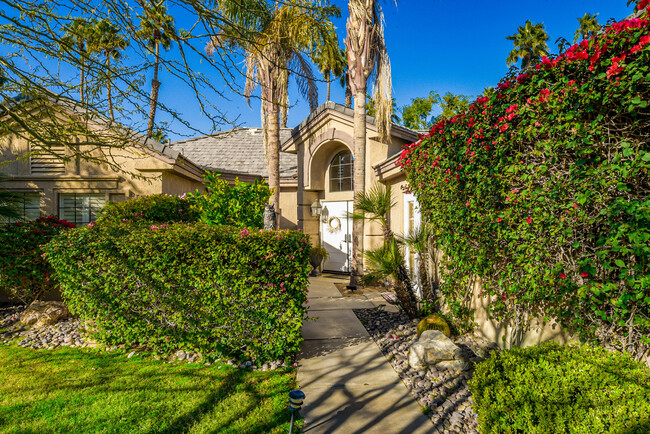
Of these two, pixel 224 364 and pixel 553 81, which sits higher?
pixel 553 81

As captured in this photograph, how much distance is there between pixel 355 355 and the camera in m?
4.82

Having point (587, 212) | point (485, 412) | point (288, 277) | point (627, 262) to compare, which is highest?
point (587, 212)

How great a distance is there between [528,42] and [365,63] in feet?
45.8

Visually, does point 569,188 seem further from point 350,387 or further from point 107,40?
point 107,40

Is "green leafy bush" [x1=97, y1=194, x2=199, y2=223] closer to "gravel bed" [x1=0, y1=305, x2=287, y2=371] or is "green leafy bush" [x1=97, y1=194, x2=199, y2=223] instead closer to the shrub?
the shrub

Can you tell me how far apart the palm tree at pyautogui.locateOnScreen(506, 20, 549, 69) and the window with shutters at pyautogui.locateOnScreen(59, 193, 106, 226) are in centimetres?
2008

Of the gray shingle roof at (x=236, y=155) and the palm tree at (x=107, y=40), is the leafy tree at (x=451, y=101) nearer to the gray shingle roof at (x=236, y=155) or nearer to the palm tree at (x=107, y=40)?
the gray shingle roof at (x=236, y=155)

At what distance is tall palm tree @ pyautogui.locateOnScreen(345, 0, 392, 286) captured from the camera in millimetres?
9211

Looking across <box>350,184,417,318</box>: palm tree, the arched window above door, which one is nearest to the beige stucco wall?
the arched window above door

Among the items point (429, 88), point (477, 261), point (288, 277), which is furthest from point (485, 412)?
point (429, 88)

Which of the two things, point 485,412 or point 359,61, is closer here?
point 485,412

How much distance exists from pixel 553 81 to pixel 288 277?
365 cm

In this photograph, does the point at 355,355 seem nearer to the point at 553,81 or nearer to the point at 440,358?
the point at 440,358

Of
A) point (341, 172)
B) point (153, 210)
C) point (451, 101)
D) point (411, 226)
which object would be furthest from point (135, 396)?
point (451, 101)
